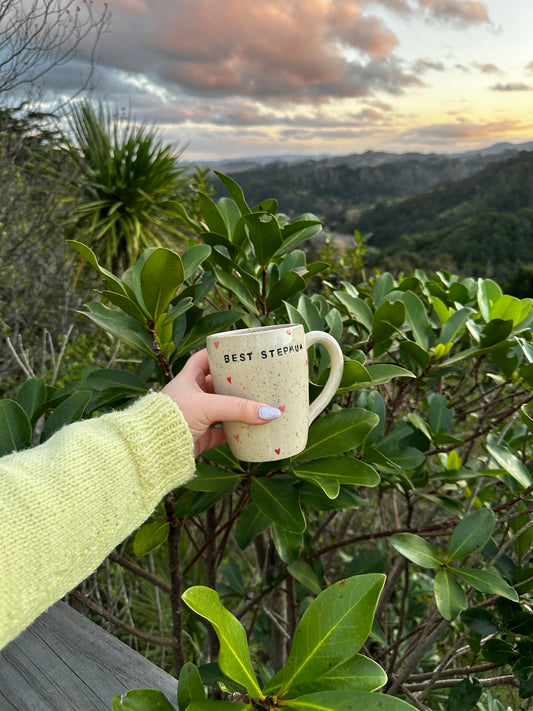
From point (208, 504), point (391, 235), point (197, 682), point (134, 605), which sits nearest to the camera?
point (197, 682)

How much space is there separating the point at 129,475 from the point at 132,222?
611cm

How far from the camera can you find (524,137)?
64.3 ft

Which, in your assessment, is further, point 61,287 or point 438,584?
point 61,287

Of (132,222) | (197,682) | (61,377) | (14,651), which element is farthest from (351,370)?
(132,222)

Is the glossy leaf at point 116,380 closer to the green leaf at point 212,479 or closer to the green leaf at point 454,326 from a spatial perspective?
the green leaf at point 212,479

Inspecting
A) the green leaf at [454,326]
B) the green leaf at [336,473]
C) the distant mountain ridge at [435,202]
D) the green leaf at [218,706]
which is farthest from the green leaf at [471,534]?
the distant mountain ridge at [435,202]

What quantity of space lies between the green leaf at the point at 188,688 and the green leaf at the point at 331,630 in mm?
73

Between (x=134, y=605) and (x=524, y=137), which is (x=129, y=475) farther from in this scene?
(x=524, y=137)

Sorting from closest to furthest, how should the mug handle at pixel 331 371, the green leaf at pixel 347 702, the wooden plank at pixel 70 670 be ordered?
the green leaf at pixel 347 702, the wooden plank at pixel 70 670, the mug handle at pixel 331 371

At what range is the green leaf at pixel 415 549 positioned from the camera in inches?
27.9

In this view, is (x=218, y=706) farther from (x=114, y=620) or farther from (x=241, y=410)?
(x=114, y=620)

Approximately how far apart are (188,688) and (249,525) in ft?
1.20

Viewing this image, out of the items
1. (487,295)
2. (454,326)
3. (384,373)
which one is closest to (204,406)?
(384,373)

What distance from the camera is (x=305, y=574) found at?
94 cm
